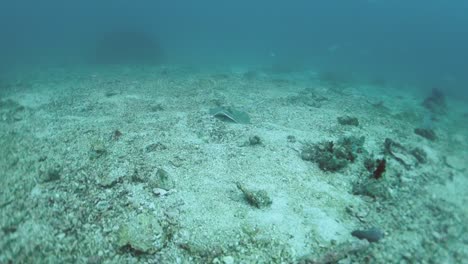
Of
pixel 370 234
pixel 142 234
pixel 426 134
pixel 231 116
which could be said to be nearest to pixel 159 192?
pixel 142 234

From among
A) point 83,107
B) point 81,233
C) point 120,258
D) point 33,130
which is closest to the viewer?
point 120,258

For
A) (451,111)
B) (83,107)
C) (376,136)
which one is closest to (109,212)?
(83,107)

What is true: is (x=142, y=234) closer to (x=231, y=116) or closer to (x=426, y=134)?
(x=231, y=116)

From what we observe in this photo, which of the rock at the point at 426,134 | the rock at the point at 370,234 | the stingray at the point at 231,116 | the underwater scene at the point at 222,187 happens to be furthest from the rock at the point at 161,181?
the rock at the point at 426,134

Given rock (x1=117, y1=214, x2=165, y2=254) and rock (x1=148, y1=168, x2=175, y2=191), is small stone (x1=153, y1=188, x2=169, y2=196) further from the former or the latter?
rock (x1=117, y1=214, x2=165, y2=254)

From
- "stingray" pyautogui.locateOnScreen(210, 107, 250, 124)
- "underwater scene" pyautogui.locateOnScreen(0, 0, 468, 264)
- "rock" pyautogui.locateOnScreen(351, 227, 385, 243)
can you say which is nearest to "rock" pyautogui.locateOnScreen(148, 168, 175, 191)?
"underwater scene" pyautogui.locateOnScreen(0, 0, 468, 264)

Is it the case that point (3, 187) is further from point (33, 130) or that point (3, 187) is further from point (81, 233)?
point (33, 130)

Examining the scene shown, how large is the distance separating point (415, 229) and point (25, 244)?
28.9 ft

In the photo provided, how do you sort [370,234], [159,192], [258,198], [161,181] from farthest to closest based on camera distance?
[161,181] < [159,192] < [258,198] < [370,234]

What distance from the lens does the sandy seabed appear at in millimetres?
5980

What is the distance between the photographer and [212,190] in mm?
7832

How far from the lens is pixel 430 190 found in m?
8.74

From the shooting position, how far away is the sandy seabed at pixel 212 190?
598 cm

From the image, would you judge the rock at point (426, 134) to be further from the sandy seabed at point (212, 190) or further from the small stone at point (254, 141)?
the small stone at point (254, 141)
